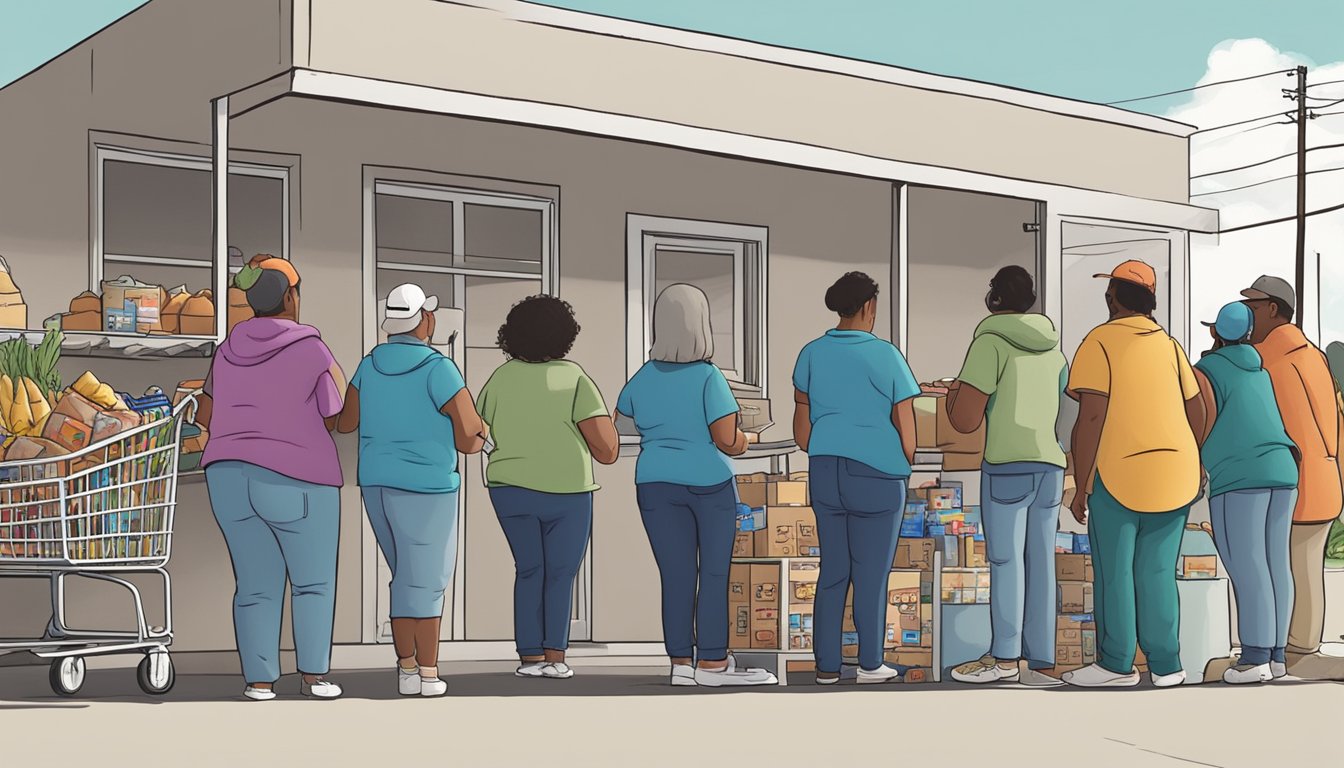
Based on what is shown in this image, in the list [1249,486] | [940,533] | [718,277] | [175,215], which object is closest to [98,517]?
[175,215]

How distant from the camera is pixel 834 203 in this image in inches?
440

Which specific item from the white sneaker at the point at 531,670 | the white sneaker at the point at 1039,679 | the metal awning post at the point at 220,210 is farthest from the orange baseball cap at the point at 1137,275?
the metal awning post at the point at 220,210

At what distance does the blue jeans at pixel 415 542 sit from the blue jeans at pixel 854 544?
5.63 ft

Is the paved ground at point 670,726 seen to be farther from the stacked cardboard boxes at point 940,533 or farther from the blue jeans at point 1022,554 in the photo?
the stacked cardboard boxes at point 940,533

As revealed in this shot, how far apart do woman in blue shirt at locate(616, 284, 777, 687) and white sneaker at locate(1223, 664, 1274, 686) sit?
2311 millimetres

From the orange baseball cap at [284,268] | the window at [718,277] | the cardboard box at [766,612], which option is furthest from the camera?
the window at [718,277]

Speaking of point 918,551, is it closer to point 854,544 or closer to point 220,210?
point 854,544

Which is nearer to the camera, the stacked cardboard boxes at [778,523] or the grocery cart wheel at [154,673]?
the grocery cart wheel at [154,673]

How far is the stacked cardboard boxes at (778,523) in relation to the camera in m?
8.82

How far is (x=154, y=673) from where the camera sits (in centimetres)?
743

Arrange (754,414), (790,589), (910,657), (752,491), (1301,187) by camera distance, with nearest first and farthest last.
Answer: (910,657) → (790,589) → (752,491) → (754,414) → (1301,187)

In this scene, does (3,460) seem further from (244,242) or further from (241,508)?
(244,242)

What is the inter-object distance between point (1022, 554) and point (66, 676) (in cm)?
420

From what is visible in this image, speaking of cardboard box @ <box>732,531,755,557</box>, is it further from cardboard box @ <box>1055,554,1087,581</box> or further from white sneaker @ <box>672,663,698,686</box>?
cardboard box @ <box>1055,554,1087,581</box>
